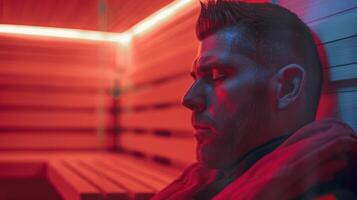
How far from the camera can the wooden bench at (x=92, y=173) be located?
6.50 feet

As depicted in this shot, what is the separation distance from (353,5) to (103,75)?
9.51ft

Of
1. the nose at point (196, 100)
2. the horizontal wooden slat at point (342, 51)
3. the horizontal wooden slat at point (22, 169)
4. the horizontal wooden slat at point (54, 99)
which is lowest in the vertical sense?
the horizontal wooden slat at point (22, 169)

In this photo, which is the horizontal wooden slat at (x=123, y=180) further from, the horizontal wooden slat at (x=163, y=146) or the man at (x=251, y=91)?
the man at (x=251, y=91)

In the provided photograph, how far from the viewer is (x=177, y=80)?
2656mm

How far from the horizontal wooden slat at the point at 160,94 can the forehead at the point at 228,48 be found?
112 cm

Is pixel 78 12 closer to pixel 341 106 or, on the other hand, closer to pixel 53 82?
pixel 53 82

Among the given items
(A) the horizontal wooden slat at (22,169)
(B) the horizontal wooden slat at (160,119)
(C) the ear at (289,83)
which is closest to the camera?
(C) the ear at (289,83)

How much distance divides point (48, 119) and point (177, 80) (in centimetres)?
151

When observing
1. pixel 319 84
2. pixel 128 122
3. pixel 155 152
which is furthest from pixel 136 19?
pixel 319 84

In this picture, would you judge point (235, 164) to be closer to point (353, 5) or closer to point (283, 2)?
point (353, 5)

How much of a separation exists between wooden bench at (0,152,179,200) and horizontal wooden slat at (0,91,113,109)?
41 centimetres

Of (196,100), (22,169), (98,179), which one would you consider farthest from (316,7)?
(22,169)

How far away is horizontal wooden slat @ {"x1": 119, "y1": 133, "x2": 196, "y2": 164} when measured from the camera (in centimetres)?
244

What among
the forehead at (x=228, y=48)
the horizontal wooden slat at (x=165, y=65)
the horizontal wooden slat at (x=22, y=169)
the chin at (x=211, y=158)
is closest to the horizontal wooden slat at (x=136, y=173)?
the horizontal wooden slat at (x=22, y=169)
